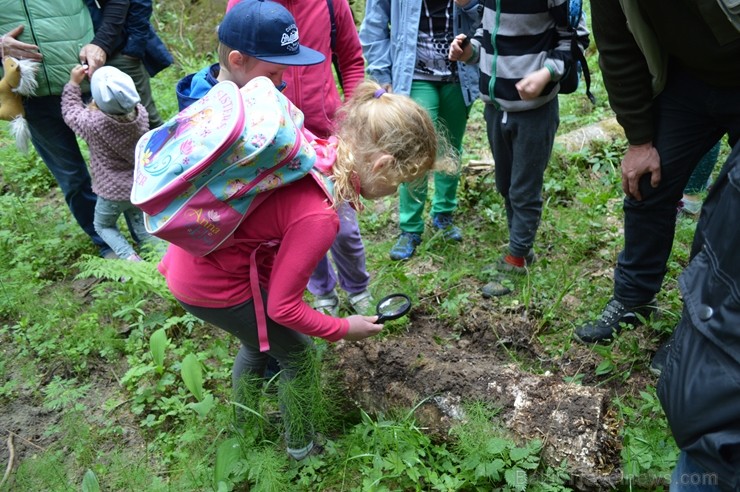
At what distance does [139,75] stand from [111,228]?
113cm

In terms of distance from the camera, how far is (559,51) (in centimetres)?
305

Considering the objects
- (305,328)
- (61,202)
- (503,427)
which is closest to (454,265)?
(503,427)

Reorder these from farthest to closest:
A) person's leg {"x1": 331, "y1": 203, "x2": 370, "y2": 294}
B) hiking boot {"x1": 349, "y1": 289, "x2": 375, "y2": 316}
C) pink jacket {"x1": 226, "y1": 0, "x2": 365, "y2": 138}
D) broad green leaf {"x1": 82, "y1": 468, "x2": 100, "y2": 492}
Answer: hiking boot {"x1": 349, "y1": 289, "x2": 375, "y2": 316}, person's leg {"x1": 331, "y1": 203, "x2": 370, "y2": 294}, pink jacket {"x1": 226, "y1": 0, "x2": 365, "y2": 138}, broad green leaf {"x1": 82, "y1": 468, "x2": 100, "y2": 492}

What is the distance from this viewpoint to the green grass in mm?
2459

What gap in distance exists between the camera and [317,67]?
10.5 ft

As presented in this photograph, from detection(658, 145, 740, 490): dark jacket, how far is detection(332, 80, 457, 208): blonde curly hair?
3.43ft

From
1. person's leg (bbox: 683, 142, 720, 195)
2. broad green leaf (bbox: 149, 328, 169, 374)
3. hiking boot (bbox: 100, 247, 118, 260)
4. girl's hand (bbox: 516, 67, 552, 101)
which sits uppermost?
girl's hand (bbox: 516, 67, 552, 101)

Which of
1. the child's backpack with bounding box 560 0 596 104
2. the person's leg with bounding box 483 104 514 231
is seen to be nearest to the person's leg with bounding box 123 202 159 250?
the person's leg with bounding box 483 104 514 231

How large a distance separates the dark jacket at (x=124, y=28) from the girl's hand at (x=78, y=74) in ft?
0.73

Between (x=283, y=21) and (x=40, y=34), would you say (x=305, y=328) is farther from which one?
(x=40, y=34)

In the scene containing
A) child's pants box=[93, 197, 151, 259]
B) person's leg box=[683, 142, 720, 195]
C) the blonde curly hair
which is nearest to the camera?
the blonde curly hair

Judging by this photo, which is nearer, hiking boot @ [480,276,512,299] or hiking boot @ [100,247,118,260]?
hiking boot @ [480,276,512,299]

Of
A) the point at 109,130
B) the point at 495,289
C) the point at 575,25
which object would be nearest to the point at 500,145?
the point at 575,25

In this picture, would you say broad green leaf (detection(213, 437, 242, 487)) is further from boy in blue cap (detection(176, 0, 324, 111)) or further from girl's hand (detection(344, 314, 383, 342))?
boy in blue cap (detection(176, 0, 324, 111))
